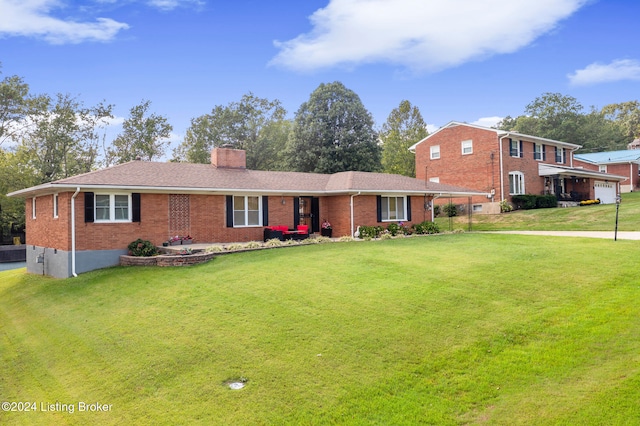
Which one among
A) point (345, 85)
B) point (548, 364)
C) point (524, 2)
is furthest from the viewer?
point (345, 85)

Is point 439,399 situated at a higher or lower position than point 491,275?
lower

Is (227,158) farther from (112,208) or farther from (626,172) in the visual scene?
(626,172)

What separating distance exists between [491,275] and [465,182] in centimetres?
2346

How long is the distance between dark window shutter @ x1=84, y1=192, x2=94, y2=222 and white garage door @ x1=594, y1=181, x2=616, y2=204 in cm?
Answer: 3876

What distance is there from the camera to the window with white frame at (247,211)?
63.5 feet

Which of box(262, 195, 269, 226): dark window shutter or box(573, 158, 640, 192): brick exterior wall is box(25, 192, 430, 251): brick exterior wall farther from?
box(573, 158, 640, 192): brick exterior wall

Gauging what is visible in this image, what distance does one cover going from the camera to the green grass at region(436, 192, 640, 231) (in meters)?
23.0

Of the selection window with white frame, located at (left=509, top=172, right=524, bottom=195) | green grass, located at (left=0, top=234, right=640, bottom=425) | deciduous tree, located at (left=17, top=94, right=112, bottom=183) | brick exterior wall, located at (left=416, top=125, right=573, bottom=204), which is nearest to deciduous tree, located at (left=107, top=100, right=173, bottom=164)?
deciduous tree, located at (left=17, top=94, right=112, bottom=183)

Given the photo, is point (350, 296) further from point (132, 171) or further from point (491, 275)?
point (132, 171)

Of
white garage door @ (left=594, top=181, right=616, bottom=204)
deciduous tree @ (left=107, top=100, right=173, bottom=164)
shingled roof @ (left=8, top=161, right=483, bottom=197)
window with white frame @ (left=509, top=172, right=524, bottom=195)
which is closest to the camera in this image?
shingled roof @ (left=8, top=161, right=483, bottom=197)

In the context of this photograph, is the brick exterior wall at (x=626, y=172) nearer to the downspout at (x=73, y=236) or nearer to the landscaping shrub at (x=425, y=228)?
the landscaping shrub at (x=425, y=228)

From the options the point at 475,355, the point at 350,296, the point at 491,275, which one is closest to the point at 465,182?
the point at 491,275

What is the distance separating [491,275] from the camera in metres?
10.7

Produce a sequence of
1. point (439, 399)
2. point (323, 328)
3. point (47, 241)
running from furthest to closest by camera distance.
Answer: point (47, 241), point (323, 328), point (439, 399)
